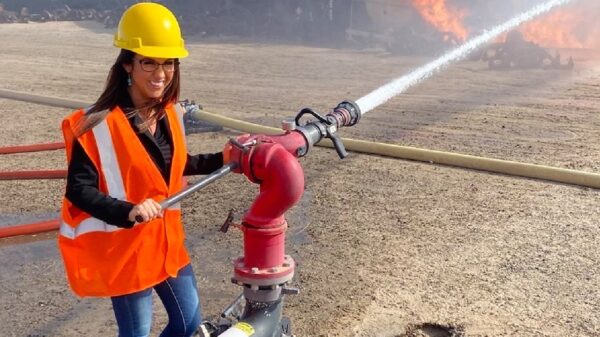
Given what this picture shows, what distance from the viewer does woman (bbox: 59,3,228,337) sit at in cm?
218

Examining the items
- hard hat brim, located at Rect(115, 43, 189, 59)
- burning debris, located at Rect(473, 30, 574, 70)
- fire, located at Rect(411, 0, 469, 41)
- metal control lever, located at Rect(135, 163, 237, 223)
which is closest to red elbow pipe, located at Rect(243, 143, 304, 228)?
metal control lever, located at Rect(135, 163, 237, 223)

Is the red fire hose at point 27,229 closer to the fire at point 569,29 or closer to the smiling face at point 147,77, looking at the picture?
the smiling face at point 147,77

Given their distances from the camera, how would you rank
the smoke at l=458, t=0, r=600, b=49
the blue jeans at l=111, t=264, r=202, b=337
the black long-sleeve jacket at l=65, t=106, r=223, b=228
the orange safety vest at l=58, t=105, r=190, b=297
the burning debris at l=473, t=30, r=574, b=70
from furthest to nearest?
the smoke at l=458, t=0, r=600, b=49, the burning debris at l=473, t=30, r=574, b=70, the blue jeans at l=111, t=264, r=202, b=337, the orange safety vest at l=58, t=105, r=190, b=297, the black long-sleeve jacket at l=65, t=106, r=223, b=228

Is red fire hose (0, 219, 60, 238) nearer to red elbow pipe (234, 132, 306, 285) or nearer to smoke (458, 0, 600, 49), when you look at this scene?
red elbow pipe (234, 132, 306, 285)

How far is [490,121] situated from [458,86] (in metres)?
3.10

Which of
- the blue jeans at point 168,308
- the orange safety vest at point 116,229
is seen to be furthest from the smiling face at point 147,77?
the blue jeans at point 168,308

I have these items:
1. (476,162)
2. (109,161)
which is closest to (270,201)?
(109,161)

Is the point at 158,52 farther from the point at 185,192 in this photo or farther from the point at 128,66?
the point at 185,192

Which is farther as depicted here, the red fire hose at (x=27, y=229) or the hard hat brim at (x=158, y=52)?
the red fire hose at (x=27, y=229)

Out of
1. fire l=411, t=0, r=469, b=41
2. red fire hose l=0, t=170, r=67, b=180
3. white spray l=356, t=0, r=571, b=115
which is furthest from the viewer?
fire l=411, t=0, r=469, b=41

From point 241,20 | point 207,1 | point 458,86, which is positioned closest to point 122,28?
point 458,86

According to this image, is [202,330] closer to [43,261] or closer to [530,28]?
[43,261]

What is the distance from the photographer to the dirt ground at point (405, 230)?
139 inches

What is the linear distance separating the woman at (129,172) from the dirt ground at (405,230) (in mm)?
1225
